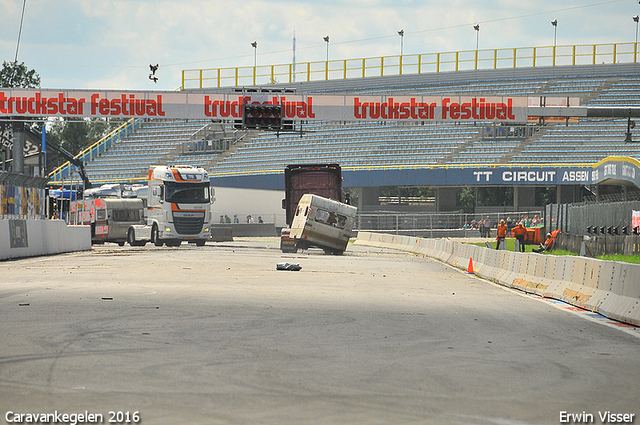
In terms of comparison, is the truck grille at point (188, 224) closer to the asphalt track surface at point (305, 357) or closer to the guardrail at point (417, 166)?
the guardrail at point (417, 166)

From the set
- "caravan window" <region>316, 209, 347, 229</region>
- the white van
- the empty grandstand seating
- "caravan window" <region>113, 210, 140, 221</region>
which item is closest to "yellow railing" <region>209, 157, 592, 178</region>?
the empty grandstand seating

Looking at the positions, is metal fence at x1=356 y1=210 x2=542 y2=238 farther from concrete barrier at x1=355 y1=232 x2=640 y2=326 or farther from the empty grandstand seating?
concrete barrier at x1=355 y1=232 x2=640 y2=326

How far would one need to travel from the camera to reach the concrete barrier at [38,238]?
24.9 metres

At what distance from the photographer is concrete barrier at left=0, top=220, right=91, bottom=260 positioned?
24.9 m

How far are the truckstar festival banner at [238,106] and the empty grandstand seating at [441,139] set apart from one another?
12347 mm

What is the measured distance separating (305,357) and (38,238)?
22.1 m

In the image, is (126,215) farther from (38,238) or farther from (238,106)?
(38,238)

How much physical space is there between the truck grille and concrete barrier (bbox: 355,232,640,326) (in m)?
16.7

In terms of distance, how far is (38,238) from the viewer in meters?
27.9

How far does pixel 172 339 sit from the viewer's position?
8852 mm

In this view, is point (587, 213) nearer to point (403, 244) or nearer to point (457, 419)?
point (403, 244)

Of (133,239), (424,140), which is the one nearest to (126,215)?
(133,239)

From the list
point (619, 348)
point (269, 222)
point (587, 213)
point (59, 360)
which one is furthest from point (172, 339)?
point (269, 222)

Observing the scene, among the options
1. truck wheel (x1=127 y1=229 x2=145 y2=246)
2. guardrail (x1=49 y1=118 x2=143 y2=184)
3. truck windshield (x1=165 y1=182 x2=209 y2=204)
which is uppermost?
guardrail (x1=49 y1=118 x2=143 y2=184)
